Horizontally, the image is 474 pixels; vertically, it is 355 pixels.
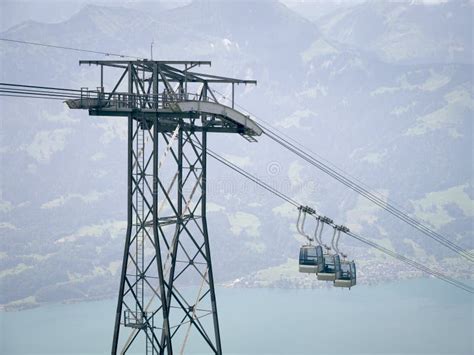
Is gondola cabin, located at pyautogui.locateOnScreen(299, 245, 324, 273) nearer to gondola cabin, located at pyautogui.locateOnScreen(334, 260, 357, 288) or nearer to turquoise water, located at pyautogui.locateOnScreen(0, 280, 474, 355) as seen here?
gondola cabin, located at pyautogui.locateOnScreen(334, 260, 357, 288)

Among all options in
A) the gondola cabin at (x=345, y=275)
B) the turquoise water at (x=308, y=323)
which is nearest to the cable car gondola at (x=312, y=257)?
the gondola cabin at (x=345, y=275)

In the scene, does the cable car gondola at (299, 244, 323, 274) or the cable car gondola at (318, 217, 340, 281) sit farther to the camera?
the cable car gondola at (318, 217, 340, 281)


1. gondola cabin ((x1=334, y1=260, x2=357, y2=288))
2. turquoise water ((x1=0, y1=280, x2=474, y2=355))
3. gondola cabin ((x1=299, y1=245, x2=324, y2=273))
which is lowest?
gondola cabin ((x1=334, y1=260, x2=357, y2=288))

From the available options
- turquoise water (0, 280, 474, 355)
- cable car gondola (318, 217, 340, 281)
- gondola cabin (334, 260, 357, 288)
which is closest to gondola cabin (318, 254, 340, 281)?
cable car gondola (318, 217, 340, 281)

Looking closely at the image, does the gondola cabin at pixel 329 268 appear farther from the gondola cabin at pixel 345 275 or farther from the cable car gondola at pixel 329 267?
the gondola cabin at pixel 345 275

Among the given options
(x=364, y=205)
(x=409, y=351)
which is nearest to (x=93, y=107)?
(x=409, y=351)
